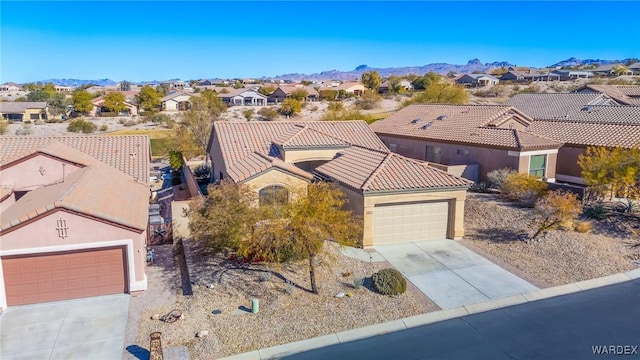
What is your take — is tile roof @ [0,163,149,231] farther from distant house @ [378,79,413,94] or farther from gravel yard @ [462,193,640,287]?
distant house @ [378,79,413,94]

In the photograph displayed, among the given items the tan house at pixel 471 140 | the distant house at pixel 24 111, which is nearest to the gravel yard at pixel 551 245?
the tan house at pixel 471 140

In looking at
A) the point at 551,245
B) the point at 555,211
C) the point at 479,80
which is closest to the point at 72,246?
the point at 551,245

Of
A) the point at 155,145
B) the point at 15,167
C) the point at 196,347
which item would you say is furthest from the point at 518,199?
the point at 155,145

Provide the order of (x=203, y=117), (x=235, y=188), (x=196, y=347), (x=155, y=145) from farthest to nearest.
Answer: (x=155, y=145), (x=203, y=117), (x=235, y=188), (x=196, y=347)

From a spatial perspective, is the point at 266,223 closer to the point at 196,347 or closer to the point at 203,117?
the point at 196,347

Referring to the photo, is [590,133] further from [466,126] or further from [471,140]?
[466,126]

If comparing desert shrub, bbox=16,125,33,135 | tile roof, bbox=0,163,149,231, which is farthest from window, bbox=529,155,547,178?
desert shrub, bbox=16,125,33,135
